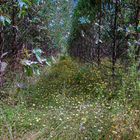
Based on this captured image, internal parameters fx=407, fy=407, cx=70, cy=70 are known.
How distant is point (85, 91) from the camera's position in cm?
860

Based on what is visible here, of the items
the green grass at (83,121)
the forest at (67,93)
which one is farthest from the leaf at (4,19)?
the green grass at (83,121)

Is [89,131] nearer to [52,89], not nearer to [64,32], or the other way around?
[52,89]

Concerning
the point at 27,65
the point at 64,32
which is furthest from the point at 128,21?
the point at 64,32

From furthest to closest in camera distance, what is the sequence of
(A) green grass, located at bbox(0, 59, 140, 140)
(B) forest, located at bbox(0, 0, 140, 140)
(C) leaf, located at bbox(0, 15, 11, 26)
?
1. (A) green grass, located at bbox(0, 59, 140, 140)
2. (B) forest, located at bbox(0, 0, 140, 140)
3. (C) leaf, located at bbox(0, 15, 11, 26)

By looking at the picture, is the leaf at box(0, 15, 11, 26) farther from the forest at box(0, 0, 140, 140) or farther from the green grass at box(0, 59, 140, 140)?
the green grass at box(0, 59, 140, 140)

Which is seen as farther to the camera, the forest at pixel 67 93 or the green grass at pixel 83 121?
Answer: the green grass at pixel 83 121

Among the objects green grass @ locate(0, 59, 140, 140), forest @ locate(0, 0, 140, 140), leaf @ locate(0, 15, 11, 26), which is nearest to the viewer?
leaf @ locate(0, 15, 11, 26)

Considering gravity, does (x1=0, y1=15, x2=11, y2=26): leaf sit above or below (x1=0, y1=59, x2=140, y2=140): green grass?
above

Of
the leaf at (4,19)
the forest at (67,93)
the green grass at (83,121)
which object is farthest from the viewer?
the green grass at (83,121)

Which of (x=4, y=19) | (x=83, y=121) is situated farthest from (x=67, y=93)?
(x=4, y=19)

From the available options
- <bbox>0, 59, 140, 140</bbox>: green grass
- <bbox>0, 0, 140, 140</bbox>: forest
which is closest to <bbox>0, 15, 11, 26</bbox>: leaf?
<bbox>0, 0, 140, 140</bbox>: forest

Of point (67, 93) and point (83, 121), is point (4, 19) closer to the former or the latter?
point (83, 121)

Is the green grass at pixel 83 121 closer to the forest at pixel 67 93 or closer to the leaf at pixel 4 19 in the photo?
the forest at pixel 67 93

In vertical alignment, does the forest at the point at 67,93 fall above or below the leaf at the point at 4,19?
below
